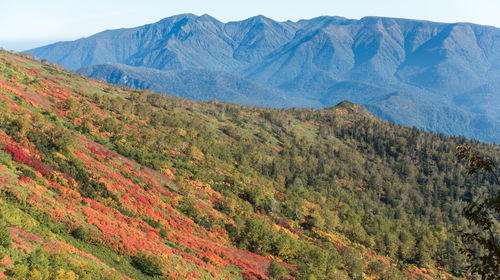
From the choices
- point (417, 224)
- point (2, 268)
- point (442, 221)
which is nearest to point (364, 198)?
point (417, 224)

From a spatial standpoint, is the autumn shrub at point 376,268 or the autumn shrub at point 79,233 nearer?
the autumn shrub at point 79,233

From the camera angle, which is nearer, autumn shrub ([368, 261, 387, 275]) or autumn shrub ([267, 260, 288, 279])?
autumn shrub ([267, 260, 288, 279])

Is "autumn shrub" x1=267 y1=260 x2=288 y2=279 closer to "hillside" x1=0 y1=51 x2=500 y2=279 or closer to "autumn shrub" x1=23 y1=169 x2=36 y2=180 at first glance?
"hillside" x1=0 y1=51 x2=500 y2=279

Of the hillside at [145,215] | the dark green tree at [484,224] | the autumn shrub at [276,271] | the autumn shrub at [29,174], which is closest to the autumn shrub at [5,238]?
the hillside at [145,215]

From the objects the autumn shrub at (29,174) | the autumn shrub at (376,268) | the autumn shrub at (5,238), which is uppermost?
the autumn shrub at (5,238)

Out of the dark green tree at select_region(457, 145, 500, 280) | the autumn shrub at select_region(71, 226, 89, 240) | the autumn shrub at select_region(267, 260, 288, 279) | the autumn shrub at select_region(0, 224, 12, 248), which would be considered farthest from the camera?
the autumn shrub at select_region(267, 260, 288, 279)

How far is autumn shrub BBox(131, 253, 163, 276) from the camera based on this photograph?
31.9 meters

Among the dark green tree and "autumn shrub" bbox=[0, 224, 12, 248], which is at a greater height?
the dark green tree

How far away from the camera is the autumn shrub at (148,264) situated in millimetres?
31891

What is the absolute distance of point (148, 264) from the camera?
32.2m

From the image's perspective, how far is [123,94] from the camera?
185500mm

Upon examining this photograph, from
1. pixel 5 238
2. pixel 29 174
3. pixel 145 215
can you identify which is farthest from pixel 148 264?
pixel 29 174

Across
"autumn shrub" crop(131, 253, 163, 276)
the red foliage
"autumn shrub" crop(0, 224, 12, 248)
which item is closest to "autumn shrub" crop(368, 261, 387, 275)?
"autumn shrub" crop(131, 253, 163, 276)

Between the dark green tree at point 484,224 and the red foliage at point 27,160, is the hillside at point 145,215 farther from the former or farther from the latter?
the dark green tree at point 484,224
